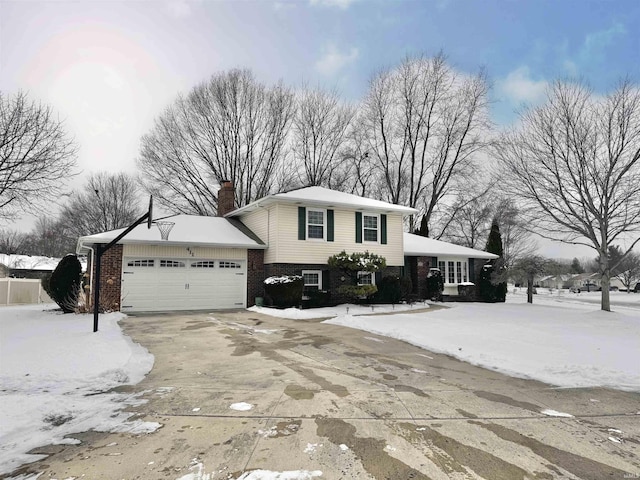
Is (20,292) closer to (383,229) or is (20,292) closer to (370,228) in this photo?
(370,228)

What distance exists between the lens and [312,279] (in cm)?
1738

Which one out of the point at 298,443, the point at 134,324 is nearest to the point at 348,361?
the point at 298,443

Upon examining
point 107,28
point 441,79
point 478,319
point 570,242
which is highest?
point 441,79

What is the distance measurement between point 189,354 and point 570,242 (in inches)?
716

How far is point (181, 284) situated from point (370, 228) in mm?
8882

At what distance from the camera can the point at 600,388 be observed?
5.65 m

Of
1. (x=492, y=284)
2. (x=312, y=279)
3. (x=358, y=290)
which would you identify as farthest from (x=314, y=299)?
(x=492, y=284)

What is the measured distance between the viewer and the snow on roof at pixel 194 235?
14.7 metres

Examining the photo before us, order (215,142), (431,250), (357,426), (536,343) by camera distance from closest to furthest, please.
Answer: (357,426)
(536,343)
(431,250)
(215,142)

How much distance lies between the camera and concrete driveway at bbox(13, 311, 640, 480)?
10.1 ft

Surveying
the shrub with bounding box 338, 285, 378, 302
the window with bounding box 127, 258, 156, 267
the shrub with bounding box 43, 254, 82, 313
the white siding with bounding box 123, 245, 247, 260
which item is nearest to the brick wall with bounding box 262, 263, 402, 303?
the shrub with bounding box 338, 285, 378, 302

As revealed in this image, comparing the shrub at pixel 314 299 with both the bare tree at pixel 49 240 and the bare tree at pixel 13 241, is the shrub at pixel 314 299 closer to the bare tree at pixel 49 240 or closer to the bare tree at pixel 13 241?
the bare tree at pixel 49 240

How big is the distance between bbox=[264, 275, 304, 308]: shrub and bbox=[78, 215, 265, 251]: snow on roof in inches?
87.0

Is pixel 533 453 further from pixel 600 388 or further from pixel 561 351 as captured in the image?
pixel 561 351
